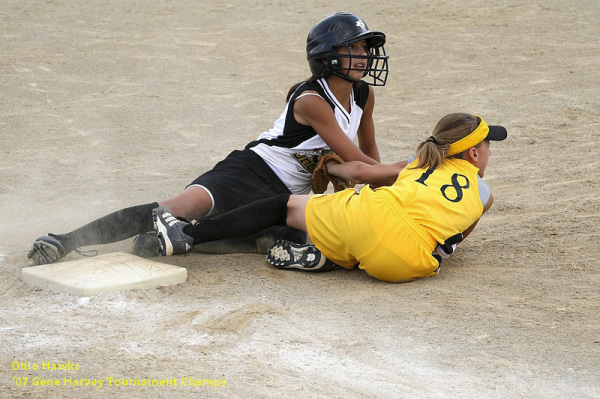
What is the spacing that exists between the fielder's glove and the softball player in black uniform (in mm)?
63

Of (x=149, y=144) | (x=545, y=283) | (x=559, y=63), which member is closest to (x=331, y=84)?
(x=545, y=283)

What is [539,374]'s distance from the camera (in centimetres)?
305

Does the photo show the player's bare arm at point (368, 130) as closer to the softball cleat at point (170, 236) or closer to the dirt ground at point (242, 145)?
the dirt ground at point (242, 145)

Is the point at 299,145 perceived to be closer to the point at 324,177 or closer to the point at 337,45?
the point at 324,177

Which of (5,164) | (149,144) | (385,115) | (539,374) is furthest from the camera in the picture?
(385,115)

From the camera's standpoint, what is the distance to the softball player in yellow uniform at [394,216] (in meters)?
3.89

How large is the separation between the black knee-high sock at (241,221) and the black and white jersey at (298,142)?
21.0 inches

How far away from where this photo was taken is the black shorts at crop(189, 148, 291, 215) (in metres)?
4.58

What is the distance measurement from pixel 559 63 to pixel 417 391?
6412 mm

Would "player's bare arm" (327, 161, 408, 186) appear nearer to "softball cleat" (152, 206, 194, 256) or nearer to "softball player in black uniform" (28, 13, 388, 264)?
"softball player in black uniform" (28, 13, 388, 264)

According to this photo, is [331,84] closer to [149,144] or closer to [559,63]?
[149,144]

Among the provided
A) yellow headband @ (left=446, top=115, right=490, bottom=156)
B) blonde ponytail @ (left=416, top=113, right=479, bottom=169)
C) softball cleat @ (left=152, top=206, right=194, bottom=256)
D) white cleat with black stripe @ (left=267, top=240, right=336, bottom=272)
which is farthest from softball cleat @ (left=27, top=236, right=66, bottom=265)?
yellow headband @ (left=446, top=115, right=490, bottom=156)

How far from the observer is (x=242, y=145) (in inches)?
269

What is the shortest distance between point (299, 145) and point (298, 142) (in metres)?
0.02
